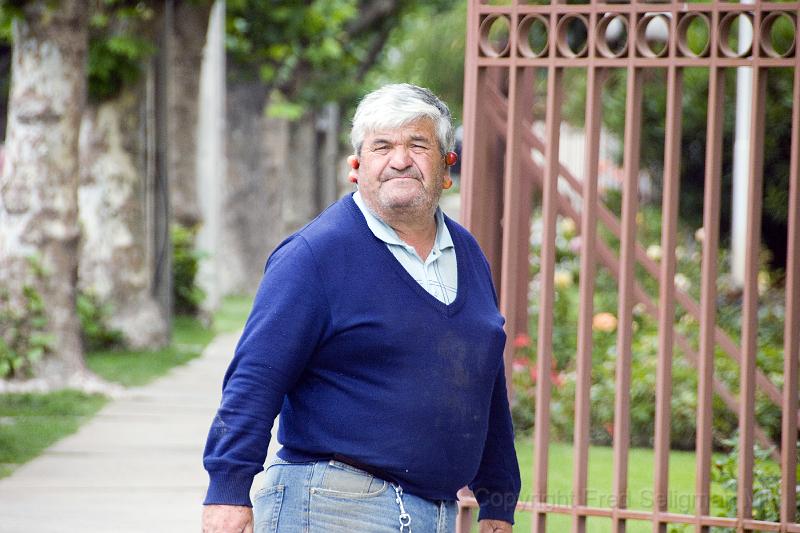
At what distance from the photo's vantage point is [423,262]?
330 cm

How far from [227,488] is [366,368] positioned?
42 centimetres

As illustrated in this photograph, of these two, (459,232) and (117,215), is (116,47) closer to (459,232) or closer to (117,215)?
(117,215)

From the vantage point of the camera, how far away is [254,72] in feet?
77.6

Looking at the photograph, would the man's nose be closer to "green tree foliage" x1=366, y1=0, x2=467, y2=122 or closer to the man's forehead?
the man's forehead

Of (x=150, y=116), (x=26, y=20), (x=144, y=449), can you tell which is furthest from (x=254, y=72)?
(x=144, y=449)

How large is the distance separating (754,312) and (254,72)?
19.8m

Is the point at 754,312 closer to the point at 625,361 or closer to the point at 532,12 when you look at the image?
the point at 625,361

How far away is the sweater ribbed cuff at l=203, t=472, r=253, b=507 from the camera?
3057mm

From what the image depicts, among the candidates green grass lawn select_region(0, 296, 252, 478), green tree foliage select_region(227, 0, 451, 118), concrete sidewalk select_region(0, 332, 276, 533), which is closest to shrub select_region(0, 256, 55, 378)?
green grass lawn select_region(0, 296, 252, 478)

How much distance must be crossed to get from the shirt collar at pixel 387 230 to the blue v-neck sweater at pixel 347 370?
0.02m

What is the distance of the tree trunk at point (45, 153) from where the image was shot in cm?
985

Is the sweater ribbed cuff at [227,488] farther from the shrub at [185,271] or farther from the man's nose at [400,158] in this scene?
the shrub at [185,271]

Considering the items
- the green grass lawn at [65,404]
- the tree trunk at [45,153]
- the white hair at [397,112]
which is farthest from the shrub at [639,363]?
the white hair at [397,112]

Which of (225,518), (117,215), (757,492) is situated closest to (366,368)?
(225,518)
